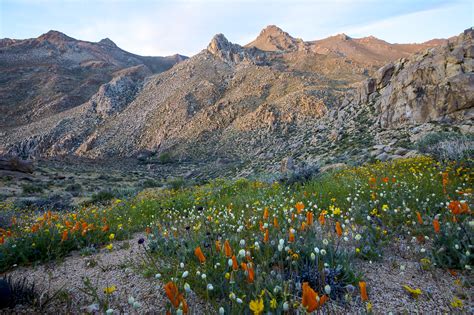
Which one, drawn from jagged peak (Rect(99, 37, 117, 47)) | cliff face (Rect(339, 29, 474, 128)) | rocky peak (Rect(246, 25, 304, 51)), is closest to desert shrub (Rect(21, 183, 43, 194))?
cliff face (Rect(339, 29, 474, 128))

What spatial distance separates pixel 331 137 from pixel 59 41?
116 metres

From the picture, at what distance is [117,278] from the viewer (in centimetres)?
290

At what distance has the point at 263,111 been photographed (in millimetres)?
37281

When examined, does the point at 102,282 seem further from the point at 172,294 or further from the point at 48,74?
the point at 48,74

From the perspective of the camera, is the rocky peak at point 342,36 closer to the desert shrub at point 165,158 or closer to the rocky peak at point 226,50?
the rocky peak at point 226,50

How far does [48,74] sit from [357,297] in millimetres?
95076

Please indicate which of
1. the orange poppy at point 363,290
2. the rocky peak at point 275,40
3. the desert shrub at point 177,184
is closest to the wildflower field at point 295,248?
the orange poppy at point 363,290

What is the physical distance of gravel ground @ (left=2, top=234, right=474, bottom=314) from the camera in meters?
2.07

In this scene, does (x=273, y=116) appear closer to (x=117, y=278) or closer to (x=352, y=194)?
(x=352, y=194)

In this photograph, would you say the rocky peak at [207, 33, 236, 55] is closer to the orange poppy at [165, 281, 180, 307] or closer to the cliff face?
the cliff face

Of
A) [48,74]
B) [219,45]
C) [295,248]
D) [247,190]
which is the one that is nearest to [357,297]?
[295,248]

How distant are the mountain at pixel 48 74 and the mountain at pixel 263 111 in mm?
11003

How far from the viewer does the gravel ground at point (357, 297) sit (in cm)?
207

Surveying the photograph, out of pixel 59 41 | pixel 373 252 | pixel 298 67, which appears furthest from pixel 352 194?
pixel 59 41
